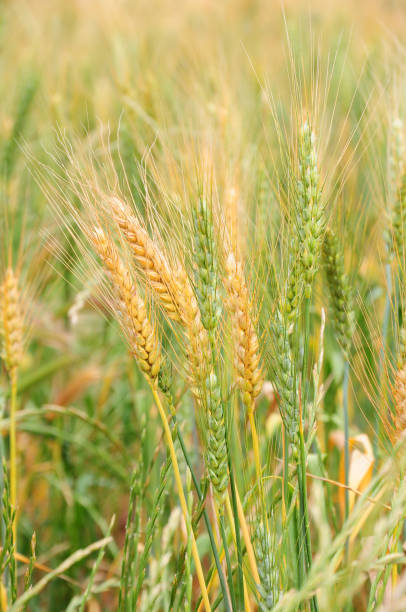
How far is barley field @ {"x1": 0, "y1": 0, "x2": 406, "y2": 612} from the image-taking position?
66 cm

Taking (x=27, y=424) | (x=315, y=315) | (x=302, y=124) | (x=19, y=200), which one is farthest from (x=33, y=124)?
(x=302, y=124)

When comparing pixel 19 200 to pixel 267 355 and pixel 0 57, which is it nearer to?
pixel 267 355

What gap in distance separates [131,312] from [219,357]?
12cm

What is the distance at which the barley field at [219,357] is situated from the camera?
0.66 metres

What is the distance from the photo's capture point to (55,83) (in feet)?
6.48

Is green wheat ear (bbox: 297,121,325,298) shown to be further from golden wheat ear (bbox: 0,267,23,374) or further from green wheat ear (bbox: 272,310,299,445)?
golden wheat ear (bbox: 0,267,23,374)

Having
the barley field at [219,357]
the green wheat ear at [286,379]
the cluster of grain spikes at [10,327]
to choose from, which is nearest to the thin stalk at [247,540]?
the barley field at [219,357]

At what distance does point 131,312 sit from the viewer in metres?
Answer: 0.69

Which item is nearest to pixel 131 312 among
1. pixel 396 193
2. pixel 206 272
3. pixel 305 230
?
pixel 206 272

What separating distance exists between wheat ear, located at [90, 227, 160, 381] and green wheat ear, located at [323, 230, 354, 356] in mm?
322

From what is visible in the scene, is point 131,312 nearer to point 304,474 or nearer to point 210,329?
point 210,329

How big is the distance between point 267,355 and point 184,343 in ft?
0.36

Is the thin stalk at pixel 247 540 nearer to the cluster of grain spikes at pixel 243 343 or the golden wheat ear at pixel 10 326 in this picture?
the cluster of grain spikes at pixel 243 343

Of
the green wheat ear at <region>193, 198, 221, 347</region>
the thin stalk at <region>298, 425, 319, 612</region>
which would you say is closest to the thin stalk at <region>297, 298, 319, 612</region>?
the thin stalk at <region>298, 425, 319, 612</region>
